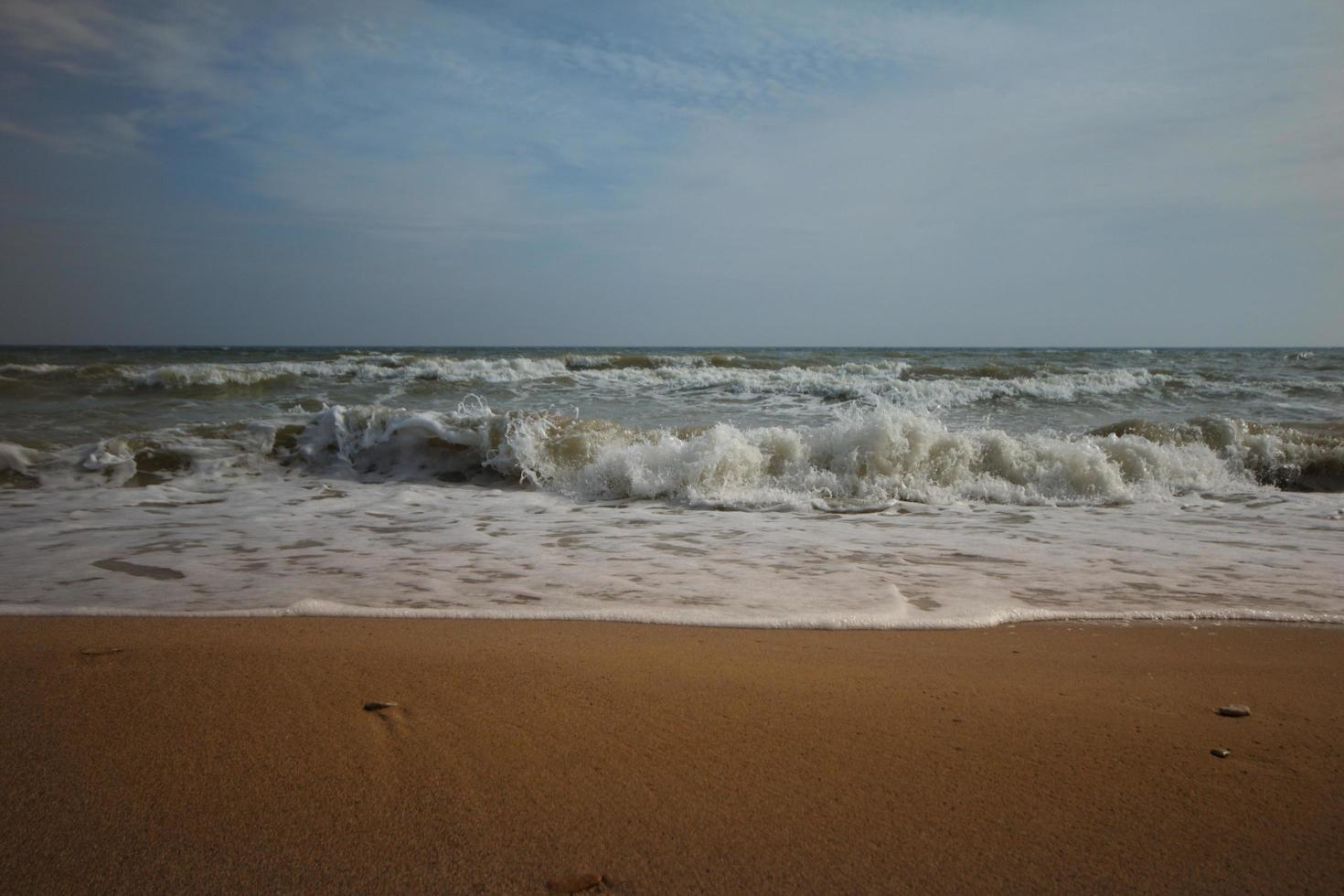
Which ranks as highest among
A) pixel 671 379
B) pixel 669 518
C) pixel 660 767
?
pixel 671 379

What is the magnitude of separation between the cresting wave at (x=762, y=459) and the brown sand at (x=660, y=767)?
11.3 ft

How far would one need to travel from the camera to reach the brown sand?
1.38 m

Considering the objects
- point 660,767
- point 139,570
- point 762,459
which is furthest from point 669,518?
point 660,767

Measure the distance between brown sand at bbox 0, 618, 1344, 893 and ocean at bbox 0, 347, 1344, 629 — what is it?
62 centimetres

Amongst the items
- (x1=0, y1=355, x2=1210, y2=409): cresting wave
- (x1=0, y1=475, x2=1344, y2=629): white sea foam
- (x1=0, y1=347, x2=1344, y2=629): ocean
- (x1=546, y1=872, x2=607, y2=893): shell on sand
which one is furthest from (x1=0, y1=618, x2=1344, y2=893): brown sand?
(x1=0, y1=355, x2=1210, y2=409): cresting wave

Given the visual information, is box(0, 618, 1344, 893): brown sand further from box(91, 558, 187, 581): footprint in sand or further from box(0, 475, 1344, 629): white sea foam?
box(91, 558, 187, 581): footprint in sand

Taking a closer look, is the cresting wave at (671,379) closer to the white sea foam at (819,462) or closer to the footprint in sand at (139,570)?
the white sea foam at (819,462)

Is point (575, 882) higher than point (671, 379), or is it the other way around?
point (671, 379)

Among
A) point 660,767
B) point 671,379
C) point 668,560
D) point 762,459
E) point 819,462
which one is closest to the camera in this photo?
point 660,767

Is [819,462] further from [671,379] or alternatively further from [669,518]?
[671,379]

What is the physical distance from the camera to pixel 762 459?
6.75 meters

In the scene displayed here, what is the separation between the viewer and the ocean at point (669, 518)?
10.9ft

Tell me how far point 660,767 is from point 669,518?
3.63 metres

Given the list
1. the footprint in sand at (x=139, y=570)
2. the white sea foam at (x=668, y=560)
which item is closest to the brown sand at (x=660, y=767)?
the white sea foam at (x=668, y=560)
